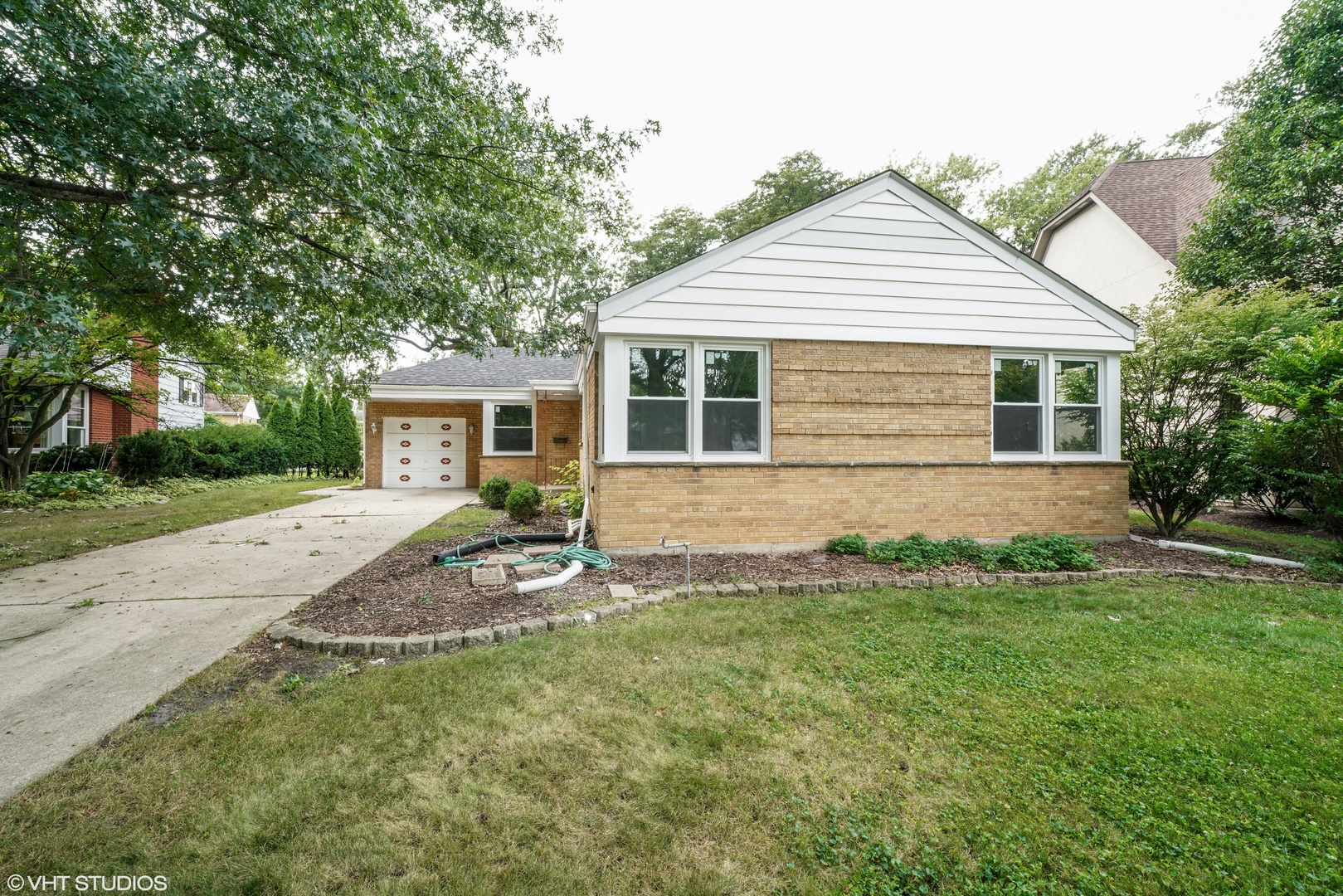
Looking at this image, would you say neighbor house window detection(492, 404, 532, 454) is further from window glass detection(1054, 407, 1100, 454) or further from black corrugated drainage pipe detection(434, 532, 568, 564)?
window glass detection(1054, 407, 1100, 454)

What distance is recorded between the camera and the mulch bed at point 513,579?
4125mm

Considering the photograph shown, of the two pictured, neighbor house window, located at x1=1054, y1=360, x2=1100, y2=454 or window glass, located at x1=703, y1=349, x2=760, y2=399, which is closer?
window glass, located at x1=703, y1=349, x2=760, y2=399

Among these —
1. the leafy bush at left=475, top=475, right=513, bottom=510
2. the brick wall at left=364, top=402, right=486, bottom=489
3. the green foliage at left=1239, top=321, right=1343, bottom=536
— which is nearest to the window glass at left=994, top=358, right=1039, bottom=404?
the green foliage at left=1239, top=321, right=1343, bottom=536

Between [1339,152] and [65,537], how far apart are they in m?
21.1

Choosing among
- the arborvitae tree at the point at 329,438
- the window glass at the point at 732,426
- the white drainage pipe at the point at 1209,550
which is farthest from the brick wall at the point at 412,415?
the white drainage pipe at the point at 1209,550

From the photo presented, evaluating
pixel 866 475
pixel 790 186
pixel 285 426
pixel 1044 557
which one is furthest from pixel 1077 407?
pixel 285 426

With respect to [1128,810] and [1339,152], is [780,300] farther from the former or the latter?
[1339,152]

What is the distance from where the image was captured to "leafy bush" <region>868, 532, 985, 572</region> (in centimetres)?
588

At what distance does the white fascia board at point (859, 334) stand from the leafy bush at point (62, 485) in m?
13.7

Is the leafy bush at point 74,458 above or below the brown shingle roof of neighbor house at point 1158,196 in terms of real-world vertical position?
below

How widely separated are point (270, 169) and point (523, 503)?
5409 millimetres

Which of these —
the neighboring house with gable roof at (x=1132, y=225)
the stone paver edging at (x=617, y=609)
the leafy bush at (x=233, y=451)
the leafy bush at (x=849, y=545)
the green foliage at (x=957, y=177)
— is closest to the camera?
the stone paver edging at (x=617, y=609)

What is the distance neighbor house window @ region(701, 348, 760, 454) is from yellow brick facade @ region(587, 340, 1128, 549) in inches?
10.6

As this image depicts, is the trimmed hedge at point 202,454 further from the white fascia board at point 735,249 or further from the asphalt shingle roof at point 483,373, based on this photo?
the white fascia board at point 735,249
